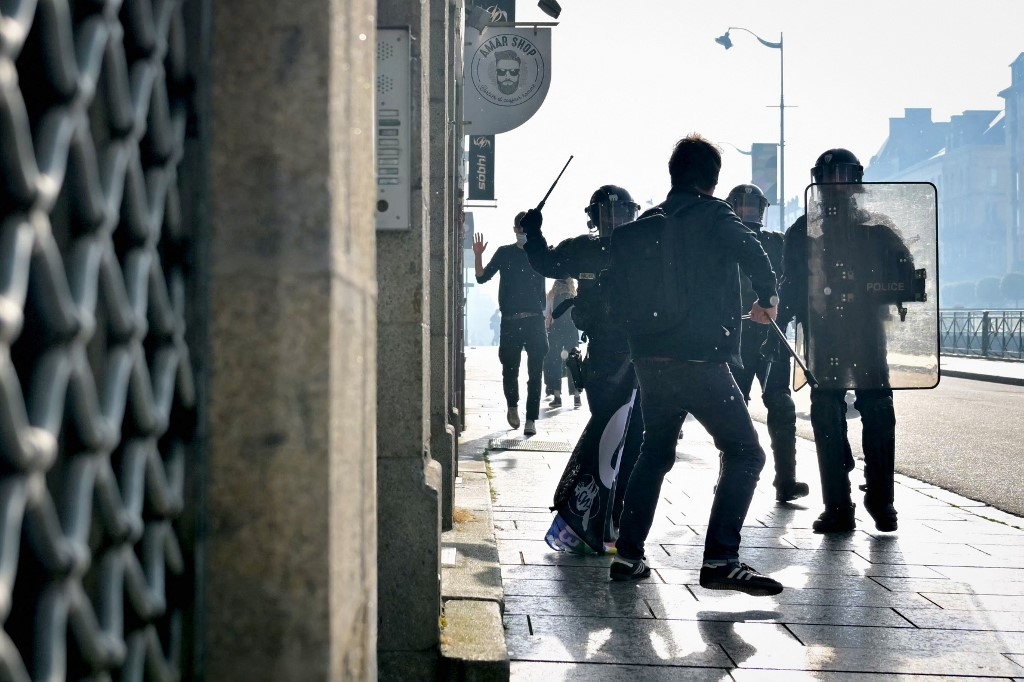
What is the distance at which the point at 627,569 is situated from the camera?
566cm

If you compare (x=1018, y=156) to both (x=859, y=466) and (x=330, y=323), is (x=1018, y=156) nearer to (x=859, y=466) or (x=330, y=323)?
(x=859, y=466)

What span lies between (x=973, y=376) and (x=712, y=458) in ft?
50.3

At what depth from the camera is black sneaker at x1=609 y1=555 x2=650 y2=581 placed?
223 inches

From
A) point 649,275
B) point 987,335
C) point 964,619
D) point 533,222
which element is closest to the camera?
point 964,619

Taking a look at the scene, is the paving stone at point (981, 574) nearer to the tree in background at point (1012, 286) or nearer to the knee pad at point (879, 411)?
the knee pad at point (879, 411)

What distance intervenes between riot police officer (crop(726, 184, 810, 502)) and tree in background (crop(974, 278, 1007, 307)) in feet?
377

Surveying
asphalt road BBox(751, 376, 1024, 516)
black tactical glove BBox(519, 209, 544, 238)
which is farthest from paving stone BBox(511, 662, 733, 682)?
asphalt road BBox(751, 376, 1024, 516)

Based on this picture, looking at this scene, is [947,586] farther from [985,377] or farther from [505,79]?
[985,377]

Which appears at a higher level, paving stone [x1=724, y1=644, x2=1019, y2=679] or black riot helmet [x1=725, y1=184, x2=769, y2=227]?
black riot helmet [x1=725, y1=184, x2=769, y2=227]

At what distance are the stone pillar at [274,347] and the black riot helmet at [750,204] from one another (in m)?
6.39

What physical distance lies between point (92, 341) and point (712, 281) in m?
3.91

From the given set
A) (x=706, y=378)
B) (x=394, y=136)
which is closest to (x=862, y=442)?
(x=706, y=378)

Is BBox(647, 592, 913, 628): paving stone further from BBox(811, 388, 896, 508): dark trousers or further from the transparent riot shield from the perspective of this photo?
the transparent riot shield

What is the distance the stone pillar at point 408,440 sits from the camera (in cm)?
396
